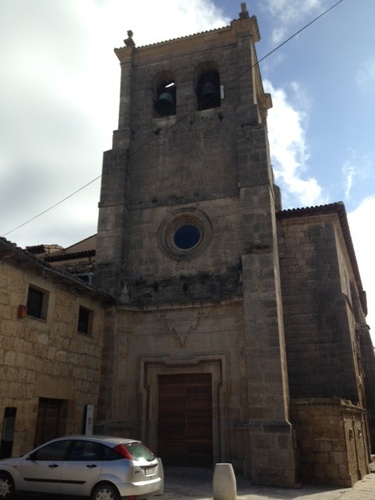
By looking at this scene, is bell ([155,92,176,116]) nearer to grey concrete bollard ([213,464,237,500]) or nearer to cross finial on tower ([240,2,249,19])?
cross finial on tower ([240,2,249,19])

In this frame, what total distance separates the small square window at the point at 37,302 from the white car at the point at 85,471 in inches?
149

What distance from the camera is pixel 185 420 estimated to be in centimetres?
1272

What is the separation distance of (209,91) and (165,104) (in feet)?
6.11

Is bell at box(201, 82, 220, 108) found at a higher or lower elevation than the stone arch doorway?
higher

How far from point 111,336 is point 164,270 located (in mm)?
2663

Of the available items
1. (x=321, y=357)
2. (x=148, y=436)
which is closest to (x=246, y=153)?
(x=321, y=357)

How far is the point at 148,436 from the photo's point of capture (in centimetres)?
1277

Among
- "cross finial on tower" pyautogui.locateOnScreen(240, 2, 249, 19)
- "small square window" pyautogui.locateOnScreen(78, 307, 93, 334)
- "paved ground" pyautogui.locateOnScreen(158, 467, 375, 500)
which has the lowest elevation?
"paved ground" pyautogui.locateOnScreen(158, 467, 375, 500)

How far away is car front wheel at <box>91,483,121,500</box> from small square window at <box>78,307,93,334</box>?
19.7 feet

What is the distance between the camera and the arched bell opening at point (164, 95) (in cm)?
1725

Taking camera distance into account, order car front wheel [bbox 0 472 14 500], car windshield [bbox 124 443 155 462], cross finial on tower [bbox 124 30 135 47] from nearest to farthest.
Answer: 1. car windshield [bbox 124 443 155 462]
2. car front wheel [bbox 0 472 14 500]
3. cross finial on tower [bbox 124 30 135 47]

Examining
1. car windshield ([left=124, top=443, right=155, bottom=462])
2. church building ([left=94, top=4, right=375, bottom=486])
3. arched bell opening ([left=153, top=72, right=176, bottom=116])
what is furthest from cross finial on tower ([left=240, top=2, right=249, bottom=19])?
car windshield ([left=124, top=443, right=155, bottom=462])

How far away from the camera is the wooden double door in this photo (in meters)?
12.3

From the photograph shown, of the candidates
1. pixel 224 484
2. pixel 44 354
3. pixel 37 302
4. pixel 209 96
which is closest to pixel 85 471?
pixel 224 484
